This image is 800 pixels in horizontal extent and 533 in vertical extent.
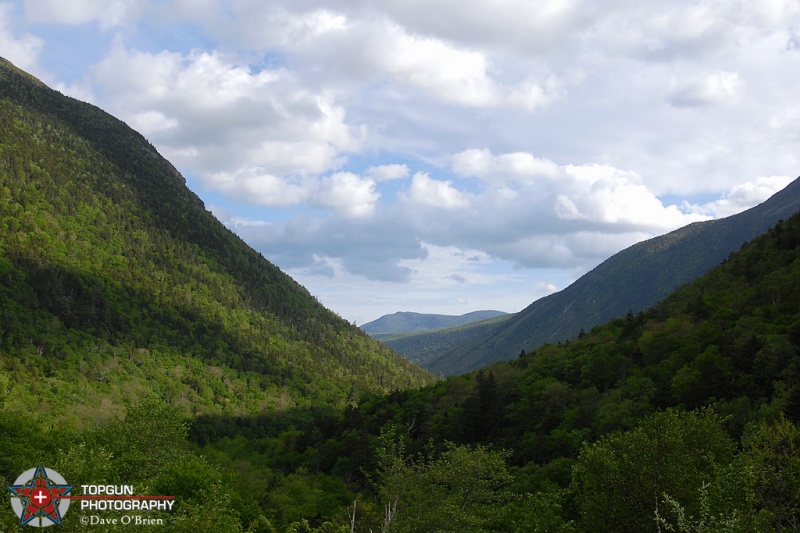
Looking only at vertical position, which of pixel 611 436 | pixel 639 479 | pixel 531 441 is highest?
pixel 611 436

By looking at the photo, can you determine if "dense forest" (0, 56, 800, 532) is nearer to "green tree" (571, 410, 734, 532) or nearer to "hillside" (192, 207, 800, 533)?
"green tree" (571, 410, 734, 532)

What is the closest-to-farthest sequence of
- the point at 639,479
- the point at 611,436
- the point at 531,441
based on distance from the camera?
the point at 639,479 → the point at 611,436 → the point at 531,441

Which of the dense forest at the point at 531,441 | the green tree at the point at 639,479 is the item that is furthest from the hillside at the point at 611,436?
the dense forest at the point at 531,441

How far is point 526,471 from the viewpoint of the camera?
241ft

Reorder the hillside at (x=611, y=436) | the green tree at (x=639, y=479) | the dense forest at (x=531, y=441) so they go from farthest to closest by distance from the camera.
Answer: the green tree at (x=639, y=479) < the hillside at (x=611, y=436) < the dense forest at (x=531, y=441)

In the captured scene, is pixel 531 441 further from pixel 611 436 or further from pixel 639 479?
pixel 639 479

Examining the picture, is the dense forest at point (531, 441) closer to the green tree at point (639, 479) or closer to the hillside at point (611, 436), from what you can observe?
the green tree at point (639, 479)

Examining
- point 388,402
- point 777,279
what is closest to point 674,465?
point 777,279

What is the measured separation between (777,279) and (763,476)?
9391 cm

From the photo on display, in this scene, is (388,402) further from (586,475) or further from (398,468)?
(586,475)

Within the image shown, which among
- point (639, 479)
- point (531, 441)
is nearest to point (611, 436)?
point (639, 479)

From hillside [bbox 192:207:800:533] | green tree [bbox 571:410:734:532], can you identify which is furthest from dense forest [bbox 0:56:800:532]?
hillside [bbox 192:207:800:533]

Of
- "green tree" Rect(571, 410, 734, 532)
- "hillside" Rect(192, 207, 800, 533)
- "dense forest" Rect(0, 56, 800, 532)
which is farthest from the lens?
"green tree" Rect(571, 410, 734, 532)

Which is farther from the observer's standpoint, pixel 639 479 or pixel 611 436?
pixel 611 436
